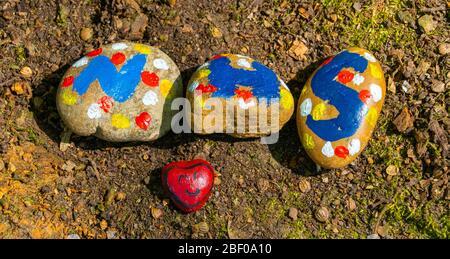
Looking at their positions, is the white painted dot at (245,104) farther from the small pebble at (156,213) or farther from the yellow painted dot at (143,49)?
the small pebble at (156,213)

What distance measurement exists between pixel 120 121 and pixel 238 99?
0.60m

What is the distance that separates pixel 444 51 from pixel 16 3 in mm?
2319

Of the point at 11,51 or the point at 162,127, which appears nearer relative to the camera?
the point at 162,127

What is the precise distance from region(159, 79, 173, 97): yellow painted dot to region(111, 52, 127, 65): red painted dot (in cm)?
22

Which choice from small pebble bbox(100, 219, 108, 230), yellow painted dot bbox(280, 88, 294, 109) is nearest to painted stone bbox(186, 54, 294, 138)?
yellow painted dot bbox(280, 88, 294, 109)

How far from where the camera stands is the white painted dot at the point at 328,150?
3.08 m

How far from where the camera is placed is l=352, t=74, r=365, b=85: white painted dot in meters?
3.11

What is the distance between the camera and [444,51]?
3.35 m

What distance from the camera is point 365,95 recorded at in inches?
121

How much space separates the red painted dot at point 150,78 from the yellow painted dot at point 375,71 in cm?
107

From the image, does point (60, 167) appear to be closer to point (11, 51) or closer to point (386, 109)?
point (11, 51)

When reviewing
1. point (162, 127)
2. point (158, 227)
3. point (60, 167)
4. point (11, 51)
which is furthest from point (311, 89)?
point (11, 51)

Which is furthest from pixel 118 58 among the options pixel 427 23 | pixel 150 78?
pixel 427 23

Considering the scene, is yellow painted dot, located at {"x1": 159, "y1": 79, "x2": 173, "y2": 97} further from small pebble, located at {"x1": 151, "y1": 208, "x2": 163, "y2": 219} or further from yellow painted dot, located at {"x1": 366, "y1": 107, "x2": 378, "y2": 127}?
yellow painted dot, located at {"x1": 366, "y1": 107, "x2": 378, "y2": 127}
